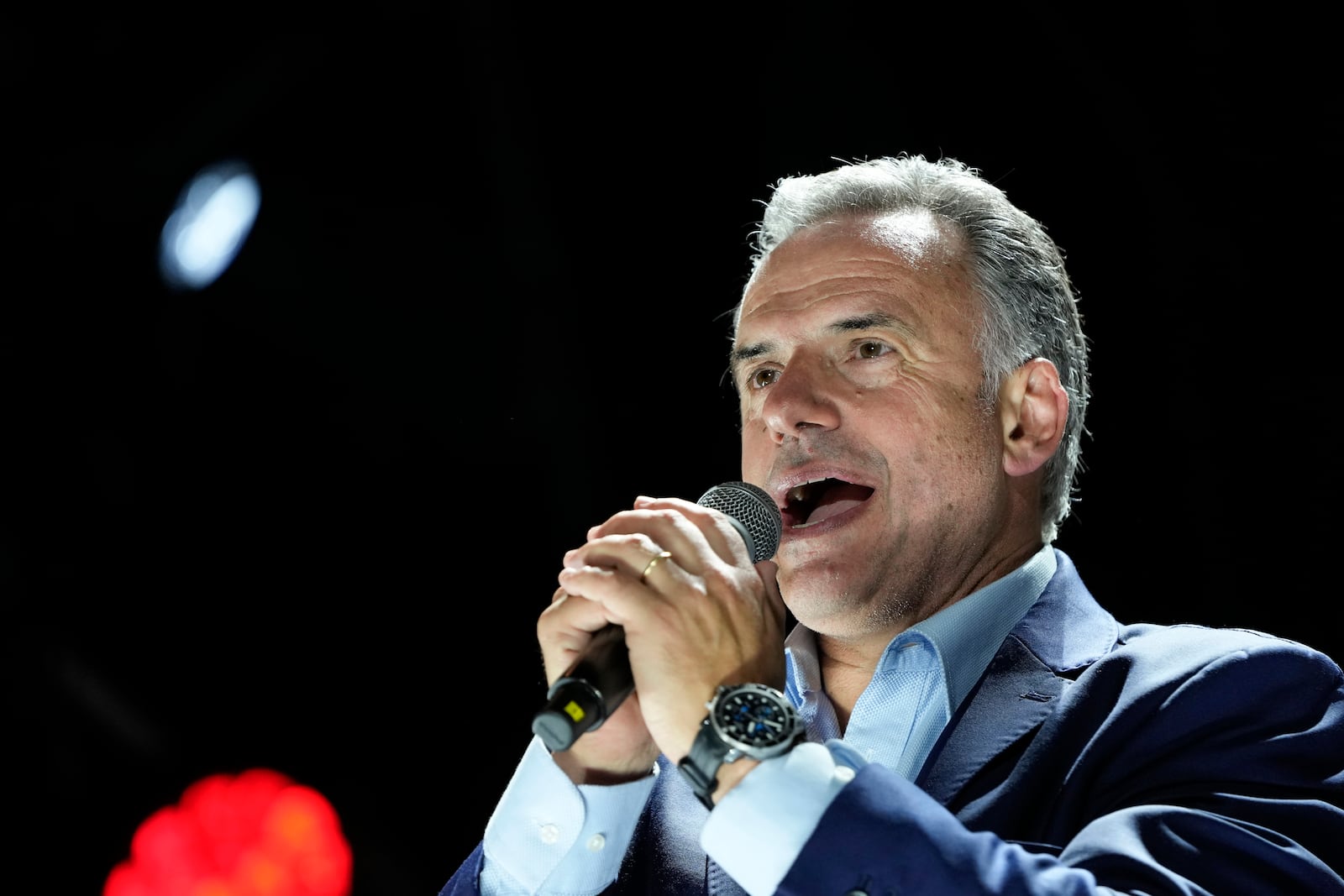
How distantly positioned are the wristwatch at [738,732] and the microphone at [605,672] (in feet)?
0.35

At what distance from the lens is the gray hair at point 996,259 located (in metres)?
2.15

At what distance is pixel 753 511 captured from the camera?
1607 millimetres

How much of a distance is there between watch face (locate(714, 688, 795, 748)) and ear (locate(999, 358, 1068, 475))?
0.99 metres

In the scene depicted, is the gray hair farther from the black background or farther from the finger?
the finger

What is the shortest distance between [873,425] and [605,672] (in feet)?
2.68

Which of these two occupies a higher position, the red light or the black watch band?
the black watch band

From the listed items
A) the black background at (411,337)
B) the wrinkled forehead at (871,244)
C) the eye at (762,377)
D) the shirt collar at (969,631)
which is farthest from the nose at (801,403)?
the black background at (411,337)

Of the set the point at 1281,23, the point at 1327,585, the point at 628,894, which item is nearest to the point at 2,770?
the point at 628,894

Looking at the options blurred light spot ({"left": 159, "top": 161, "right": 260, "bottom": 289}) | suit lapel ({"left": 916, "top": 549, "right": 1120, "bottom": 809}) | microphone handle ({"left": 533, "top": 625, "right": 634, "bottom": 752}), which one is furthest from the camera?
blurred light spot ({"left": 159, "top": 161, "right": 260, "bottom": 289})

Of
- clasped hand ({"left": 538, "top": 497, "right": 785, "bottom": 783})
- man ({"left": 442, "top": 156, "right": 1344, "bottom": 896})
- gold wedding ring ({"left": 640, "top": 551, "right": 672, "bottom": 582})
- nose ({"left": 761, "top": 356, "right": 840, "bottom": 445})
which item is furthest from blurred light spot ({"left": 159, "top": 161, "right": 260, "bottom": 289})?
gold wedding ring ({"left": 640, "top": 551, "right": 672, "bottom": 582})

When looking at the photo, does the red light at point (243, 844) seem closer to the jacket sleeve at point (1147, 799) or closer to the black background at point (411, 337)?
the black background at point (411, 337)

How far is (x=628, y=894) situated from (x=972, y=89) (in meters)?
2.41

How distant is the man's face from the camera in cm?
192

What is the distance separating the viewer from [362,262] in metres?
Answer: 4.13
